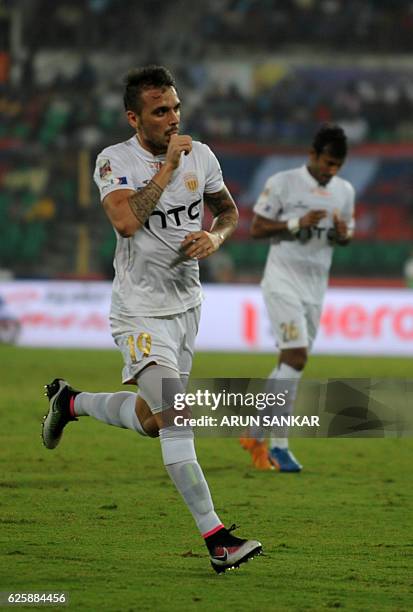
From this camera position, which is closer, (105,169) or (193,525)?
(105,169)

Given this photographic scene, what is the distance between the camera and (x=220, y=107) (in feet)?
107

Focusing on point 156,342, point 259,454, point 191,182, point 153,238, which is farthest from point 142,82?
point 259,454

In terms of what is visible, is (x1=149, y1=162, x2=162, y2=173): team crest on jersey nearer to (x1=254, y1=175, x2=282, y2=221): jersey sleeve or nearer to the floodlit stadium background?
(x1=254, y1=175, x2=282, y2=221): jersey sleeve

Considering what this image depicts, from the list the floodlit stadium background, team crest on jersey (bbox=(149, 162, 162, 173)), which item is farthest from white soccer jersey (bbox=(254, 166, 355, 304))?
the floodlit stadium background

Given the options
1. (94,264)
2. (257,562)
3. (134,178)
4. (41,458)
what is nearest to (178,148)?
(134,178)

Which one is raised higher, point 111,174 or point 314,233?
point 111,174

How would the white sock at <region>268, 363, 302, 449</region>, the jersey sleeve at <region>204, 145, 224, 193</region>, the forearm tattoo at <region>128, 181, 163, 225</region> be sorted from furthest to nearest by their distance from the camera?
the white sock at <region>268, 363, 302, 449</region>
the jersey sleeve at <region>204, 145, 224, 193</region>
the forearm tattoo at <region>128, 181, 163, 225</region>

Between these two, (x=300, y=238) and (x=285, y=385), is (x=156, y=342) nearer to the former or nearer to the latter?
(x=285, y=385)

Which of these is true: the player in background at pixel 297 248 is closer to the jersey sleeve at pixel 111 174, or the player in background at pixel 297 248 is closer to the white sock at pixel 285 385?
the white sock at pixel 285 385

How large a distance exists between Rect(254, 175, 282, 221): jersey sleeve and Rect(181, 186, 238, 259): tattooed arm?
10.1 feet

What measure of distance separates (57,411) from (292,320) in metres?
2.62

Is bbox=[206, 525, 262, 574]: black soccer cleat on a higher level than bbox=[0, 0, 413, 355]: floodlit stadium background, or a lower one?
lower

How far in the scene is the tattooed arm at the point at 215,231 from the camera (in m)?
5.62

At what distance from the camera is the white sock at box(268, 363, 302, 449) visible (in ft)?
29.6
